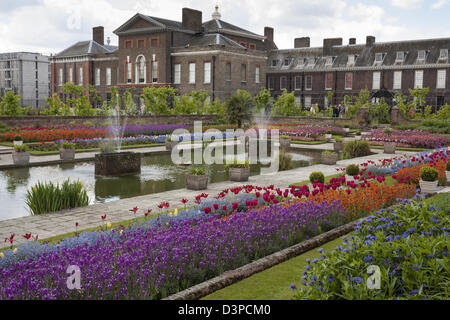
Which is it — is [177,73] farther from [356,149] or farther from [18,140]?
[356,149]

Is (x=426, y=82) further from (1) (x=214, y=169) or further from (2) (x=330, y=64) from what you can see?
(1) (x=214, y=169)

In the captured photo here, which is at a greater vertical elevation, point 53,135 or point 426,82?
point 426,82

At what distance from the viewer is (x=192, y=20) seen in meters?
47.5

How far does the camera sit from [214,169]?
53.9 feet

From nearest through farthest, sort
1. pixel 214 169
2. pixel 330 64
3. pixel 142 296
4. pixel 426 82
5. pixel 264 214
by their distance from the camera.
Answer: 1. pixel 142 296
2. pixel 264 214
3. pixel 214 169
4. pixel 426 82
5. pixel 330 64

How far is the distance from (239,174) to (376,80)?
3889 centimetres

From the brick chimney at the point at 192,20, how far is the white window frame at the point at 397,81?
20.7m

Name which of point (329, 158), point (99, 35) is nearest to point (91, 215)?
point (329, 158)

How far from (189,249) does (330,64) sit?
48450 mm

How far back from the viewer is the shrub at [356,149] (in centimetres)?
2062

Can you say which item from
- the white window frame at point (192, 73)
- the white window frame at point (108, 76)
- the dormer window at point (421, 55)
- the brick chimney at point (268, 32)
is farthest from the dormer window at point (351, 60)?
the white window frame at point (108, 76)

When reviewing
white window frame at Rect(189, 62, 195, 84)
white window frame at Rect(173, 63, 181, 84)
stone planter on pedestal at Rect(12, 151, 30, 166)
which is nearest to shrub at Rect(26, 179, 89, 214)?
stone planter on pedestal at Rect(12, 151, 30, 166)

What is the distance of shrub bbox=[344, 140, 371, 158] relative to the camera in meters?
20.6
